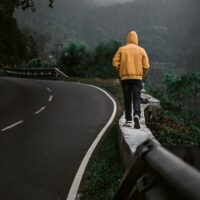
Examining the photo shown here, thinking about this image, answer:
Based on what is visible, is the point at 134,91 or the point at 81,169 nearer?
the point at 81,169

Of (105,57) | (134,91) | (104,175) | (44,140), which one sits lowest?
(105,57)

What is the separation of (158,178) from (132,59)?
23.7ft

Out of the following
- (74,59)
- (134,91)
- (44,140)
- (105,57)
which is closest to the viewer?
(134,91)

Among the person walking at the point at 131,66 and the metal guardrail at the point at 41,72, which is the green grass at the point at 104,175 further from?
the metal guardrail at the point at 41,72

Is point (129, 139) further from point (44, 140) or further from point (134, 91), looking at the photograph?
point (44, 140)

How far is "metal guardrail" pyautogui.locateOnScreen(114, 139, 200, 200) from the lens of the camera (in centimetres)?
222

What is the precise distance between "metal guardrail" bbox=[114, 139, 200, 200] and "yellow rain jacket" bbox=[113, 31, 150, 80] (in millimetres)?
6789

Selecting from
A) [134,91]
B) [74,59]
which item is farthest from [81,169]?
[74,59]

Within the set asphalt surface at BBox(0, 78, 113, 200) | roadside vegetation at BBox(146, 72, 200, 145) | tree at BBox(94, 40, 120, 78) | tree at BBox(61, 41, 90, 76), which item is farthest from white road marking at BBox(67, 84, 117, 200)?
tree at BBox(94, 40, 120, 78)

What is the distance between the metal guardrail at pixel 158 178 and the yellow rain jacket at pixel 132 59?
6.79 metres

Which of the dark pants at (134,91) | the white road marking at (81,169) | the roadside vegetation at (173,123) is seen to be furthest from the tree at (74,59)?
the dark pants at (134,91)

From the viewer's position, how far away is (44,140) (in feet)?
35.0

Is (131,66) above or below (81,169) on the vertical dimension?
above

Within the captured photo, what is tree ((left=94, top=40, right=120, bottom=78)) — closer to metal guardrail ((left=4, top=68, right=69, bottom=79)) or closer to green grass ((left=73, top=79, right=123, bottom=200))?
metal guardrail ((left=4, top=68, right=69, bottom=79))
